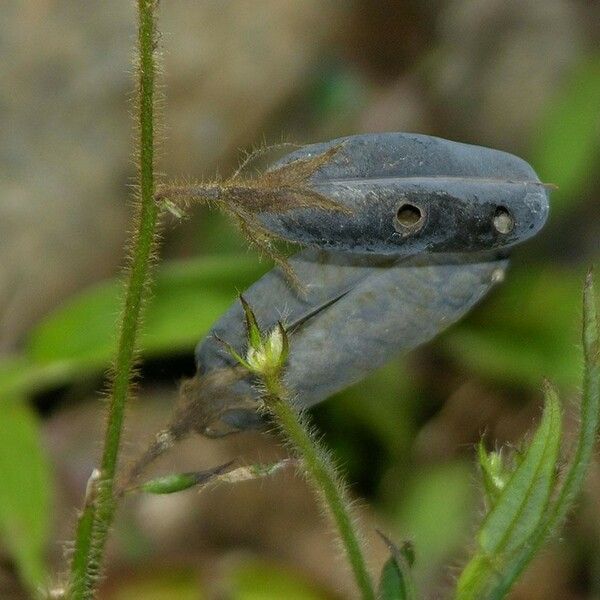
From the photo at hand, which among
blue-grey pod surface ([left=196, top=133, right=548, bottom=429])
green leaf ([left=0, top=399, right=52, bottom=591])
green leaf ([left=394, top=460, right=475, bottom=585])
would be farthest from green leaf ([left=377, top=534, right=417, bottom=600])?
green leaf ([left=394, top=460, right=475, bottom=585])

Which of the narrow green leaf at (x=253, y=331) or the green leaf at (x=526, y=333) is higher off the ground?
the narrow green leaf at (x=253, y=331)

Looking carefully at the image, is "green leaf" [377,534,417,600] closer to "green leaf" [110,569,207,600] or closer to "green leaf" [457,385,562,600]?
"green leaf" [457,385,562,600]

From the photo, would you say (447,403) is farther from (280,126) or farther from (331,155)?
(331,155)

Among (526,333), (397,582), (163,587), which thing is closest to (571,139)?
(526,333)

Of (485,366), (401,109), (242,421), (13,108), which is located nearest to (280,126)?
(401,109)

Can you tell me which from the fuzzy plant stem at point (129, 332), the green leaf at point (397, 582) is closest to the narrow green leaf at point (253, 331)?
the fuzzy plant stem at point (129, 332)

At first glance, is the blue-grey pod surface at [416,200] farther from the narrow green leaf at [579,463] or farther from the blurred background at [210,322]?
the blurred background at [210,322]
